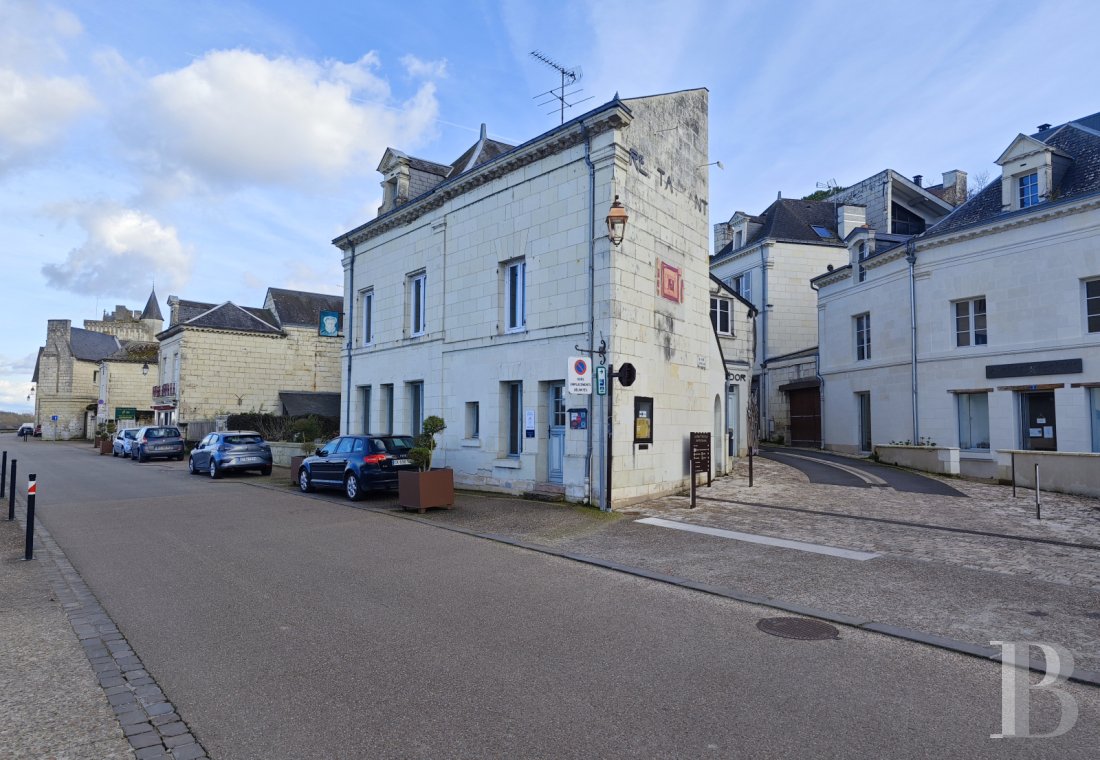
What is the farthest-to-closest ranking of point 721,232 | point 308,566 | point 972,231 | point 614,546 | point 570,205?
point 721,232, point 972,231, point 570,205, point 614,546, point 308,566

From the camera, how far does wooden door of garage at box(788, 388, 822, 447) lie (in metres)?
27.7

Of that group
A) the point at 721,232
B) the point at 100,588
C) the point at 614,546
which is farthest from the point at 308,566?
the point at 721,232

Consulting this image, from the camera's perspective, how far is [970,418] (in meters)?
19.8

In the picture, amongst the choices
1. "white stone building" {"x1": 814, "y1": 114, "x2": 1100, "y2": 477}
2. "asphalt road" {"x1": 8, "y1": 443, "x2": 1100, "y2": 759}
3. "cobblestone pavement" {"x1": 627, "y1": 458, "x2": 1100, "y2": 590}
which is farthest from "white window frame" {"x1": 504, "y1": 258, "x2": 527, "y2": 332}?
"white stone building" {"x1": 814, "y1": 114, "x2": 1100, "y2": 477}

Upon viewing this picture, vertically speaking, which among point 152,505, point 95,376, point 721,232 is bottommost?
point 152,505

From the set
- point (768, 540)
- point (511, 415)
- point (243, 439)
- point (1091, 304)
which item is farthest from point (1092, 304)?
point (243, 439)

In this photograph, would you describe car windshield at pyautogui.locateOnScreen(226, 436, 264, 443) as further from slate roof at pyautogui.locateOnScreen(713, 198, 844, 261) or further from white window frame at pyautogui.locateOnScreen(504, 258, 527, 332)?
slate roof at pyautogui.locateOnScreen(713, 198, 844, 261)

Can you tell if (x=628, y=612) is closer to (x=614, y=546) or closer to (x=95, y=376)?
(x=614, y=546)

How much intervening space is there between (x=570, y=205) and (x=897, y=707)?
37.9ft

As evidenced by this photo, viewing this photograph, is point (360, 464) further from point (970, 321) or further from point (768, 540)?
point (970, 321)

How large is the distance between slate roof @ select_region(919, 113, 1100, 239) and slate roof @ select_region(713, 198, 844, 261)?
39.7 ft

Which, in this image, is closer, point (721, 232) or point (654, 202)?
point (654, 202)

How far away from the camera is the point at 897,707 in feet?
13.9

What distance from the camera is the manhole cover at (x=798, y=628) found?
5707mm
